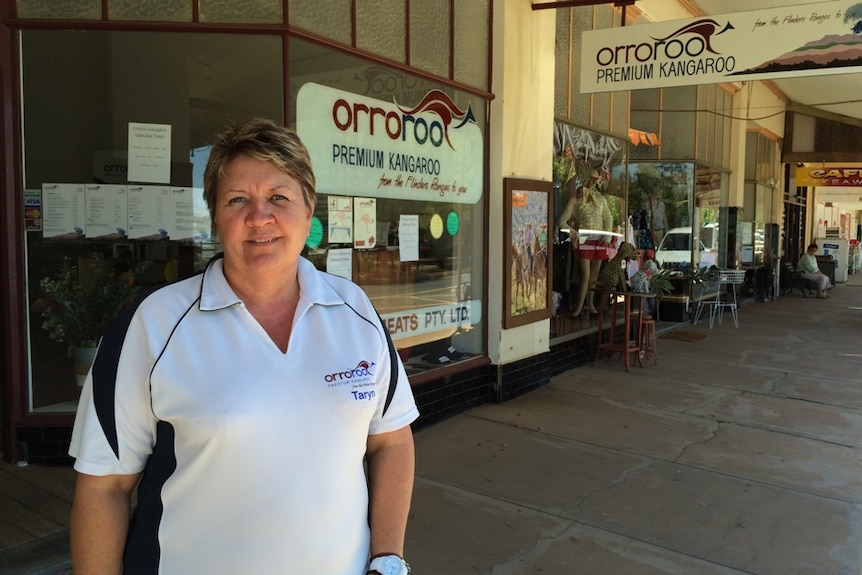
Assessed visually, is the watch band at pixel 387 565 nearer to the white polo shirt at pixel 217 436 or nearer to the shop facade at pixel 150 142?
the white polo shirt at pixel 217 436

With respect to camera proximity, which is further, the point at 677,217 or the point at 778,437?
the point at 677,217

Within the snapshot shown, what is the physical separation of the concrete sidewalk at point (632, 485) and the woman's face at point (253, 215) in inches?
87.5

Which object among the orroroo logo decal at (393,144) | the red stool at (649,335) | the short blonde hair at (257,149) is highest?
the orroroo logo decal at (393,144)

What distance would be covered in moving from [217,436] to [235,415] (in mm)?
55

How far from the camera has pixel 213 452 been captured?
1414 mm

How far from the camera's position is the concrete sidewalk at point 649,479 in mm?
3471

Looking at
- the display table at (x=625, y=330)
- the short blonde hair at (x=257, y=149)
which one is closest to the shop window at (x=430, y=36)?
the display table at (x=625, y=330)

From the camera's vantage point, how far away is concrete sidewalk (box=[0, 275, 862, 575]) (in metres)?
3.41

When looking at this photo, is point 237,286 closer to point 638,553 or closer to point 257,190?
point 257,190

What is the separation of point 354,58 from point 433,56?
2.96ft

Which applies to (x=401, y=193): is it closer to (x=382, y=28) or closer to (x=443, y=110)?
(x=443, y=110)

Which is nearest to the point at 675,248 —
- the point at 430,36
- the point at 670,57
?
the point at 670,57

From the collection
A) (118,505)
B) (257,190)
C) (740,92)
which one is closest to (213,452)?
(118,505)

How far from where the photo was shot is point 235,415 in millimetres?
1408
